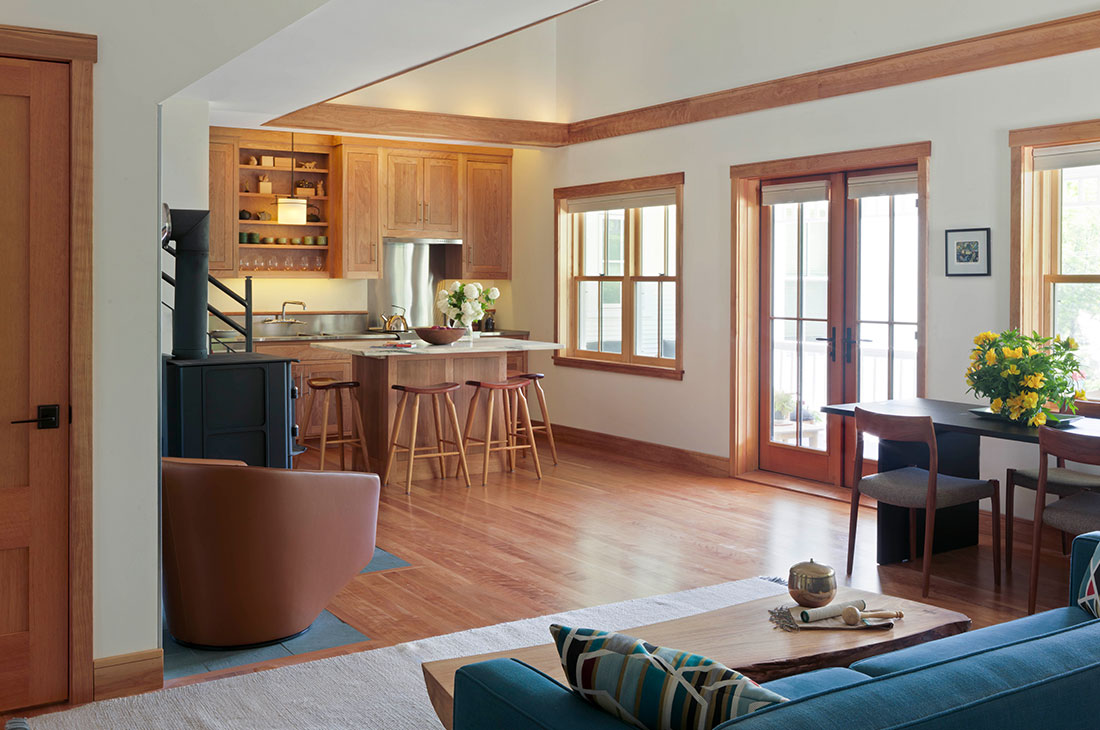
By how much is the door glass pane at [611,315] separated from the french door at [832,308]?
5.27ft

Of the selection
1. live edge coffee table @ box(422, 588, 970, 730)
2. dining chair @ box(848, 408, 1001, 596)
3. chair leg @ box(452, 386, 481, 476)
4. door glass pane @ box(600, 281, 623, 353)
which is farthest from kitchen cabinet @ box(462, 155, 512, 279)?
live edge coffee table @ box(422, 588, 970, 730)

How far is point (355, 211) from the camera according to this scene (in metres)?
9.23

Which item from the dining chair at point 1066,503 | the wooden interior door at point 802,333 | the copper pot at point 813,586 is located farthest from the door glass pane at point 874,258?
the copper pot at point 813,586

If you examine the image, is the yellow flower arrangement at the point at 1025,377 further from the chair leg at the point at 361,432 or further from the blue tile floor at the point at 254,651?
the chair leg at the point at 361,432

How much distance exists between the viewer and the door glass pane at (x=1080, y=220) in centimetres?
523

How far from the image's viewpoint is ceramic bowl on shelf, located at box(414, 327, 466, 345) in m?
7.42

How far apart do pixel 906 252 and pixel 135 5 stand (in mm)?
4688

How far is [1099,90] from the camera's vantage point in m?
5.07

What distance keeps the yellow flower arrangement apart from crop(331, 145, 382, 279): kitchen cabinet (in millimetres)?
5944

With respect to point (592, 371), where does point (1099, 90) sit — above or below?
above

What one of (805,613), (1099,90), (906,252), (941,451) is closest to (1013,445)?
(941,451)

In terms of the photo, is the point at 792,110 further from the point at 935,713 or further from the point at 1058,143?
the point at 935,713

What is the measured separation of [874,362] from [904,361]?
25 cm

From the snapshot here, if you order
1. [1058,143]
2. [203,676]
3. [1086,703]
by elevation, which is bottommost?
[203,676]
